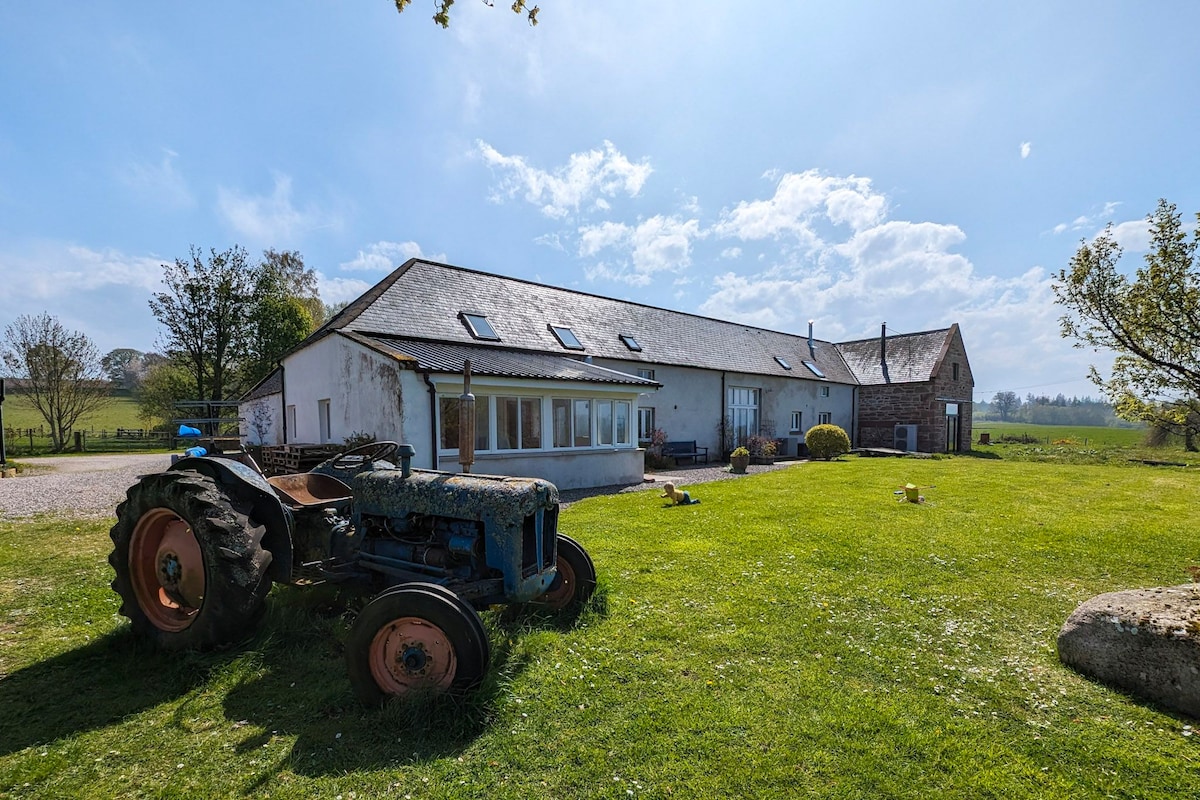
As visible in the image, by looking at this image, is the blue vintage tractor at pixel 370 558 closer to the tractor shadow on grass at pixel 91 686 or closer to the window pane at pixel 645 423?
the tractor shadow on grass at pixel 91 686

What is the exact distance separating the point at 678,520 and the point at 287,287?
1423 inches

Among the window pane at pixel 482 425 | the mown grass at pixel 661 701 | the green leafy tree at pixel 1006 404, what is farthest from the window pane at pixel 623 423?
the green leafy tree at pixel 1006 404

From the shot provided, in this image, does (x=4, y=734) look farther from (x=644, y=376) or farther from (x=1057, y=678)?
(x=644, y=376)

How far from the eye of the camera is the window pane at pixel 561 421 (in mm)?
12695

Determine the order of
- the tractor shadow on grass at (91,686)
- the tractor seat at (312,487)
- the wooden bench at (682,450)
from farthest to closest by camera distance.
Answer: the wooden bench at (682,450), the tractor seat at (312,487), the tractor shadow on grass at (91,686)

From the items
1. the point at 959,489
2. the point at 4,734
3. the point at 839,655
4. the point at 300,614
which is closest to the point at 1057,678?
the point at 839,655

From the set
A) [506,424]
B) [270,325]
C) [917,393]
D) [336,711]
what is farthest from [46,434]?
[917,393]

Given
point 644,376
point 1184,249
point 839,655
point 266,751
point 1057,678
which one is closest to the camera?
point 266,751

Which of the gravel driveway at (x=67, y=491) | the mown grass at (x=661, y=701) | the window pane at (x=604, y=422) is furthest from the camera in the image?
the window pane at (x=604, y=422)

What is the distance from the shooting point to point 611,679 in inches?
138

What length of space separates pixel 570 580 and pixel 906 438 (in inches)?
1052

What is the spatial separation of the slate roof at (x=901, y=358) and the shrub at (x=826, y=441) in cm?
814

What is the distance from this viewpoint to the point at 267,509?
4180 millimetres

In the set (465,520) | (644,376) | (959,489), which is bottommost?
(959,489)
